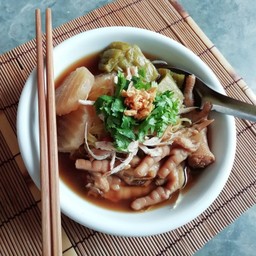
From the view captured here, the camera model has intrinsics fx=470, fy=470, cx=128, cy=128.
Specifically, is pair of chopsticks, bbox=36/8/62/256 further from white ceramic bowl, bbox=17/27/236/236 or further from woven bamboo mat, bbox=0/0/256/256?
woven bamboo mat, bbox=0/0/256/256

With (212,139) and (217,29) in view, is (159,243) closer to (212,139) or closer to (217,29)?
(212,139)

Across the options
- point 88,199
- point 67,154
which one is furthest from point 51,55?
point 88,199

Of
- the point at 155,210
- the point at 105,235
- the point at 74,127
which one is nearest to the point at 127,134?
the point at 74,127

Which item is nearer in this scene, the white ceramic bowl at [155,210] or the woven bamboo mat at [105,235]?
the white ceramic bowl at [155,210]

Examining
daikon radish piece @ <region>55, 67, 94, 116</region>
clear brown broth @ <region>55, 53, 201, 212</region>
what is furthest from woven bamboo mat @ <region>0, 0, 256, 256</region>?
daikon radish piece @ <region>55, 67, 94, 116</region>

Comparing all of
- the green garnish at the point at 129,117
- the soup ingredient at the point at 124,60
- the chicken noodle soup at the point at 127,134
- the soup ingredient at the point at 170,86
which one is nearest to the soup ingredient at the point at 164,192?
the chicken noodle soup at the point at 127,134

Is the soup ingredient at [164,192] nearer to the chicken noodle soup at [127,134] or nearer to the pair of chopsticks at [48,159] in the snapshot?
the chicken noodle soup at [127,134]
